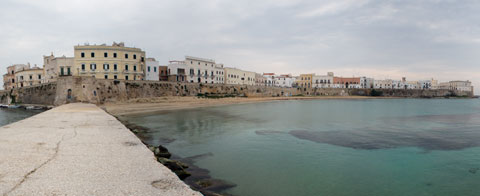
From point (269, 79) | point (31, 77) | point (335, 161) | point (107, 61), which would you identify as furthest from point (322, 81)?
point (335, 161)

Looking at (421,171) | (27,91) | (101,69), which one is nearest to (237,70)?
(101,69)

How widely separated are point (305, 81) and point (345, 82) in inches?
723

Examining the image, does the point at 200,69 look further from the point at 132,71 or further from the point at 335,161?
the point at 335,161

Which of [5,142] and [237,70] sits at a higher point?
[237,70]

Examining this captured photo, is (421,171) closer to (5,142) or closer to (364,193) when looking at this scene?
(364,193)

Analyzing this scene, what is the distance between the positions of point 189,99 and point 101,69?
1756 centimetres

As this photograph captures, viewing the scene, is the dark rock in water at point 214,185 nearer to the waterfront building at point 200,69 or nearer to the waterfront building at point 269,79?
the waterfront building at point 200,69

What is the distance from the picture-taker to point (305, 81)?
115375 mm

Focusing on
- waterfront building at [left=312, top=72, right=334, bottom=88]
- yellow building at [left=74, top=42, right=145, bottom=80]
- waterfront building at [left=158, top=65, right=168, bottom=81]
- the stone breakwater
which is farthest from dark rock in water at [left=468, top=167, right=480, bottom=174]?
waterfront building at [left=312, top=72, right=334, bottom=88]

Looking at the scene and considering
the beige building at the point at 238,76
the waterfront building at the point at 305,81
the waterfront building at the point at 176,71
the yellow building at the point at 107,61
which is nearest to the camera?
the yellow building at the point at 107,61

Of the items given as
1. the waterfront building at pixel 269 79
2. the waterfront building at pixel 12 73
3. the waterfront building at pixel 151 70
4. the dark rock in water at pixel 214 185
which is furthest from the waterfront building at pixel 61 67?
the waterfront building at pixel 269 79

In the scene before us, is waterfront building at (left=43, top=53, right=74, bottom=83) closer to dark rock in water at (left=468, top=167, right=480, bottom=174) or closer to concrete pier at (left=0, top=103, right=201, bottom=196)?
concrete pier at (left=0, top=103, right=201, bottom=196)

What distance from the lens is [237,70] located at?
85562mm

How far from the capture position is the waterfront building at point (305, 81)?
113662mm
